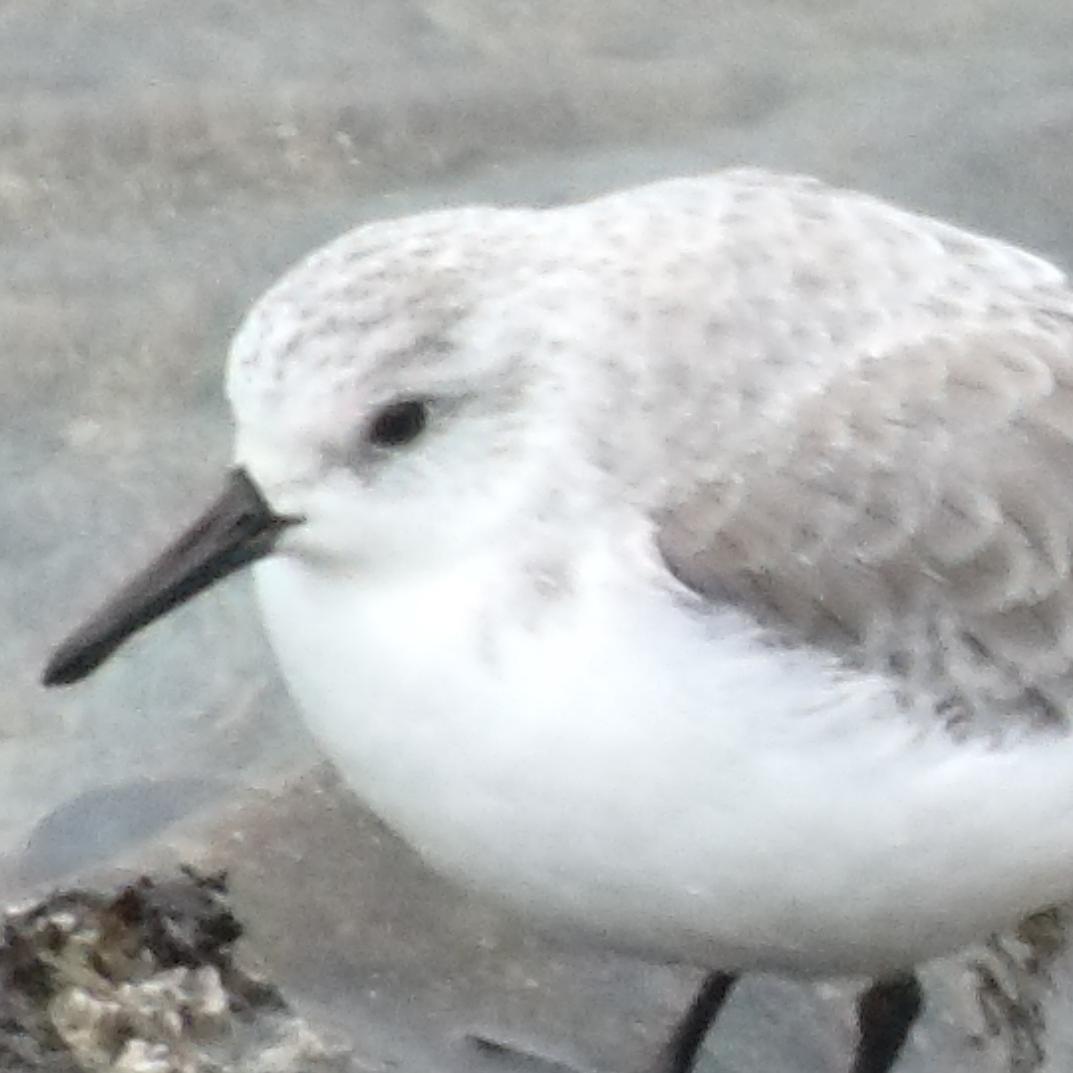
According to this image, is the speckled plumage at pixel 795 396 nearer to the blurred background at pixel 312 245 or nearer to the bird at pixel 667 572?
the bird at pixel 667 572

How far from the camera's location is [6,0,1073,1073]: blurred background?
2.78 m

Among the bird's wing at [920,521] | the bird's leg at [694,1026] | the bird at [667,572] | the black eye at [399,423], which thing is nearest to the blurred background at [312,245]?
the bird's leg at [694,1026]

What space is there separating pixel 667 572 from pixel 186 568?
472 mm

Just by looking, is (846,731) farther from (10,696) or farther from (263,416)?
(10,696)

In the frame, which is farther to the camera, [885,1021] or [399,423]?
[885,1021]

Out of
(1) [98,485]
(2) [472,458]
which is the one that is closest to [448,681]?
(2) [472,458]

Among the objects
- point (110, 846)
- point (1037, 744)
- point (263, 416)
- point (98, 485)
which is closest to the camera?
point (263, 416)

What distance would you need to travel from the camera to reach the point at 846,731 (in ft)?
7.36

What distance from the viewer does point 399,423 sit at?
2158mm

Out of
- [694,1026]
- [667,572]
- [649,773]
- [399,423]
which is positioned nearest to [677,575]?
[667,572]

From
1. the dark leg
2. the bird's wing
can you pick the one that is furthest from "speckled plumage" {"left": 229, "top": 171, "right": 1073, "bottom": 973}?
the dark leg

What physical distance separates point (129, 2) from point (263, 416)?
8.05ft

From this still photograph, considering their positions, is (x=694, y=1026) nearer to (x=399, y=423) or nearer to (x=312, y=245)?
(x=399, y=423)

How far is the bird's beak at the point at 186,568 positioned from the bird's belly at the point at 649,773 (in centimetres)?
10
